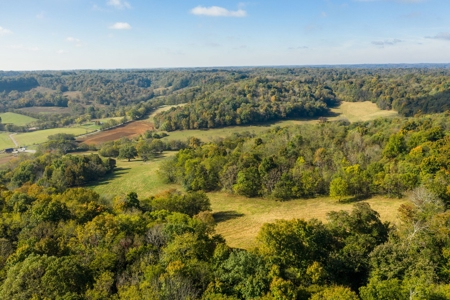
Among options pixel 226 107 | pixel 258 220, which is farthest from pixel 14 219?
pixel 226 107

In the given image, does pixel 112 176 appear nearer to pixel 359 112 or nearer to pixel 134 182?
pixel 134 182

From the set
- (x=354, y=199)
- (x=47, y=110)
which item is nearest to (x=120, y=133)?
(x=47, y=110)

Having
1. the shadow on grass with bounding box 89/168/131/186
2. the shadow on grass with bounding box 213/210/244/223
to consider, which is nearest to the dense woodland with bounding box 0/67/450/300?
the shadow on grass with bounding box 213/210/244/223

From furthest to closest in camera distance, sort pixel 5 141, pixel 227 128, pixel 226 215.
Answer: pixel 227 128 → pixel 5 141 → pixel 226 215

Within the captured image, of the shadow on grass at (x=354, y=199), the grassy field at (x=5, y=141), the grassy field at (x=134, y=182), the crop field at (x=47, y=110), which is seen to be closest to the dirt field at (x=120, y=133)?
the grassy field at (x=5, y=141)

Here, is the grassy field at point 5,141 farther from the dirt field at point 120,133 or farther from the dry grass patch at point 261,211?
the dry grass patch at point 261,211

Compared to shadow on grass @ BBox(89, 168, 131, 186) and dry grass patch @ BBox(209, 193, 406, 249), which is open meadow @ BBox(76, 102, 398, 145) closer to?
shadow on grass @ BBox(89, 168, 131, 186)
